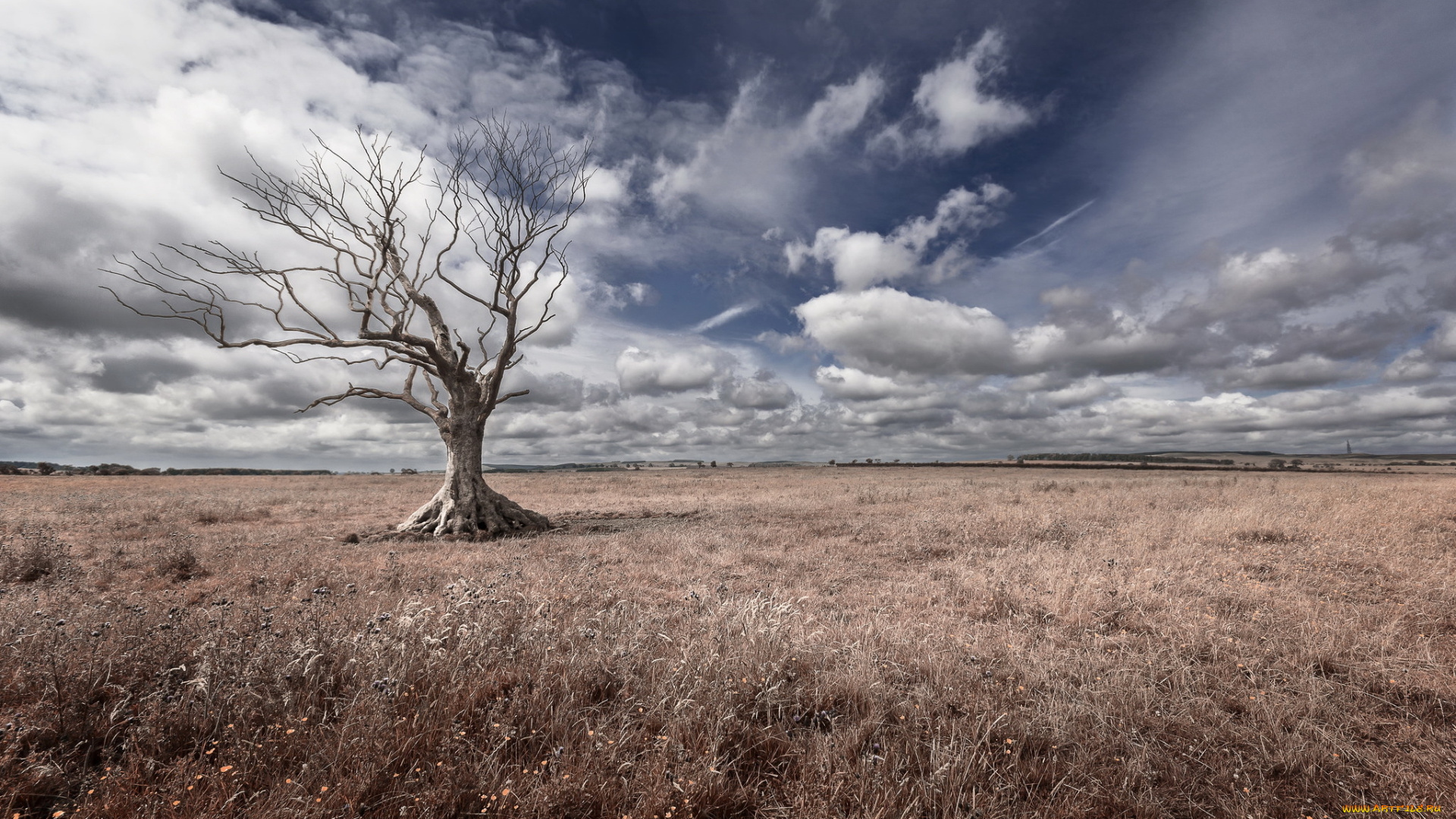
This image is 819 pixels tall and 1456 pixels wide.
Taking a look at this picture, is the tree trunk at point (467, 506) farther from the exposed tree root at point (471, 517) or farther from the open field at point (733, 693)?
the open field at point (733, 693)

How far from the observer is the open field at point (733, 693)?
3.23m

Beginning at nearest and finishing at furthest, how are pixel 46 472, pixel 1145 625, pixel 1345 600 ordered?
pixel 1145 625
pixel 1345 600
pixel 46 472

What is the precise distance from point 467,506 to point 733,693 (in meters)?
15.7

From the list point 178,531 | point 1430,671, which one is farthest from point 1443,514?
point 178,531

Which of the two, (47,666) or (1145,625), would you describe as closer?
(47,666)

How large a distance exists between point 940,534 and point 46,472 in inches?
3925

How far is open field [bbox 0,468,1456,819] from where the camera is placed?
3.23 m

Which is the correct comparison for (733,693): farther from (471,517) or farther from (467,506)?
(467,506)

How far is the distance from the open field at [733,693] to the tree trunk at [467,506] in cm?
674

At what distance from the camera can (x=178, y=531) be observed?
15.8 m

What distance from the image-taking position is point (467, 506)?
685 inches

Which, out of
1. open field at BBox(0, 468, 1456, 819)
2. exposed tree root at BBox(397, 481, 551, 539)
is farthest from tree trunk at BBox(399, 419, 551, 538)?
open field at BBox(0, 468, 1456, 819)

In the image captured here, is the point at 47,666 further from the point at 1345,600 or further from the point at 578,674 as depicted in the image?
the point at 1345,600

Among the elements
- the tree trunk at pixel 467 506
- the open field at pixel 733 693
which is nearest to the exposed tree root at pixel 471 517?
the tree trunk at pixel 467 506
